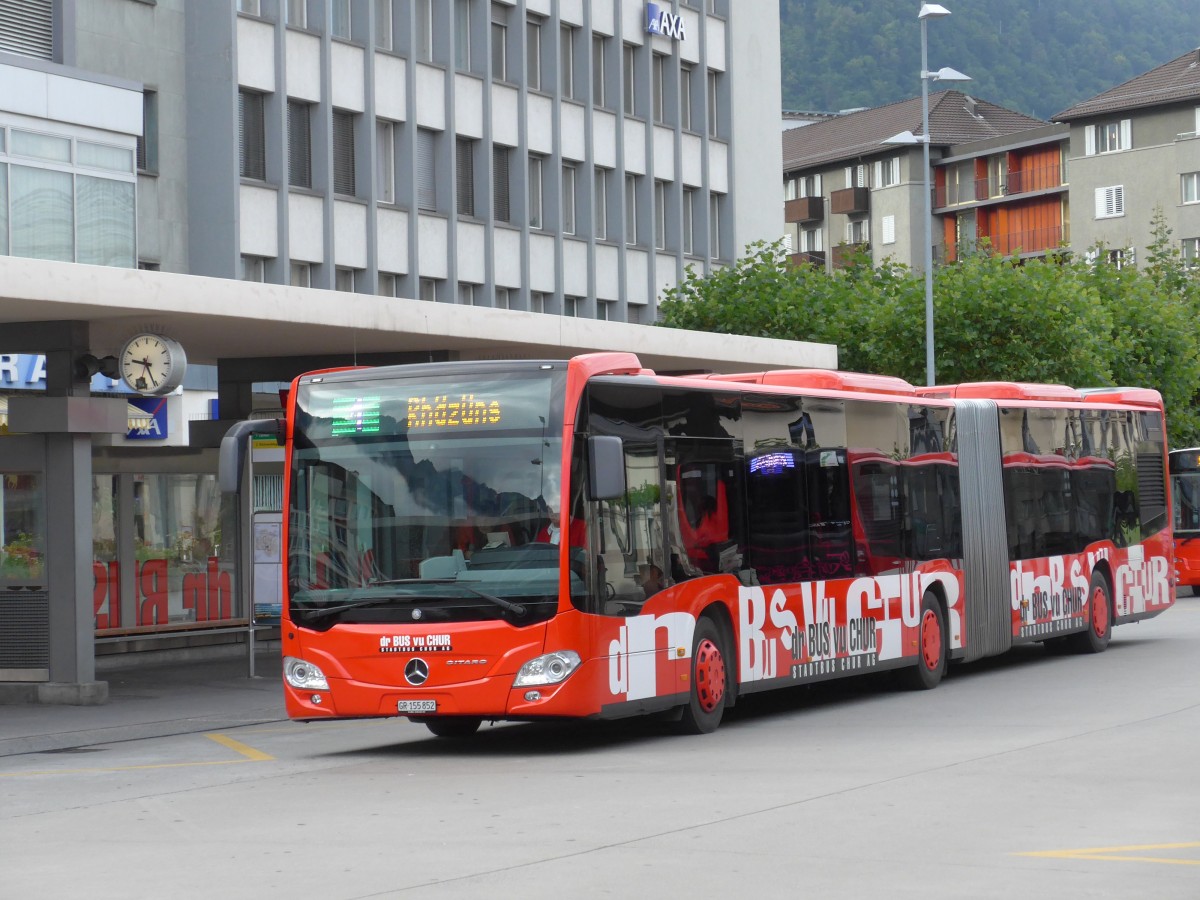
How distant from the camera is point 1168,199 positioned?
308ft

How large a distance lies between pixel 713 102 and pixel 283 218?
58.6 ft

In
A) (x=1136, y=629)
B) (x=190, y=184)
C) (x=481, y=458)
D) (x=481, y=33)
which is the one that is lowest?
(x=1136, y=629)

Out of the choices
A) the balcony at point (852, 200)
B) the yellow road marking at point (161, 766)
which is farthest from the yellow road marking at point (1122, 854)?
the balcony at point (852, 200)

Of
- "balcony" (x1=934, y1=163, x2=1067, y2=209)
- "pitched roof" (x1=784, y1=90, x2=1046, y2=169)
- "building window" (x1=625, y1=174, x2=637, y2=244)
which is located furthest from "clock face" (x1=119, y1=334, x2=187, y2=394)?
"pitched roof" (x1=784, y1=90, x2=1046, y2=169)

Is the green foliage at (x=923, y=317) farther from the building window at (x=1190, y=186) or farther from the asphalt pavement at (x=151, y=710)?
the building window at (x=1190, y=186)

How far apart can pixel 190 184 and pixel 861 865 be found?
3390 cm

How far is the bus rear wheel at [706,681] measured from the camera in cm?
1575

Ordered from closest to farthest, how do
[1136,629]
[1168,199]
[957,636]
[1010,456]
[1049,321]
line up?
[957,636], [1010,456], [1136,629], [1049,321], [1168,199]

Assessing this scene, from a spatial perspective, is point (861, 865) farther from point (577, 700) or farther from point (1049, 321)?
point (1049, 321)

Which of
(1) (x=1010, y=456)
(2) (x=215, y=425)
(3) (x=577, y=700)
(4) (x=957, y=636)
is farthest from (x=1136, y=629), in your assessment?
(3) (x=577, y=700)

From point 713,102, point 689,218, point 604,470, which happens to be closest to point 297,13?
point 689,218

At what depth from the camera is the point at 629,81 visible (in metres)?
53.8

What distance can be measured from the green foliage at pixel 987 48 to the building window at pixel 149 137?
102 m

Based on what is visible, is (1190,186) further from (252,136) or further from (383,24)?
(252,136)
